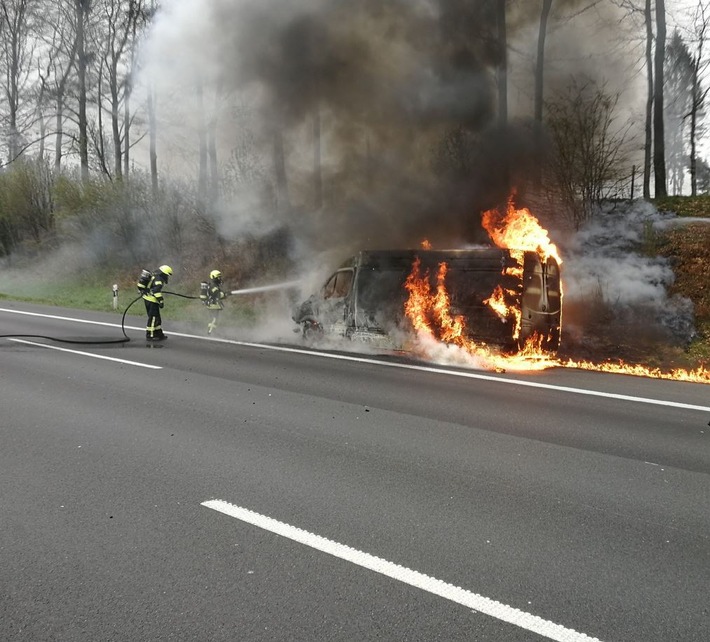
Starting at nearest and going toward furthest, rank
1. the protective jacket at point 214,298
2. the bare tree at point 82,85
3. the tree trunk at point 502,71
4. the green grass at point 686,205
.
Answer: the tree trunk at point 502,71 → the protective jacket at point 214,298 → the green grass at point 686,205 → the bare tree at point 82,85

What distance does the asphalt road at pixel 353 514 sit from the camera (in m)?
2.77

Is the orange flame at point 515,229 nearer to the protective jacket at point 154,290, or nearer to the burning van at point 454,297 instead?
the burning van at point 454,297

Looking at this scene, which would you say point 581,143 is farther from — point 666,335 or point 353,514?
point 353,514

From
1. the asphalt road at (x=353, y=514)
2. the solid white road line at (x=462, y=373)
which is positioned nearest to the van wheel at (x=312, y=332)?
the solid white road line at (x=462, y=373)

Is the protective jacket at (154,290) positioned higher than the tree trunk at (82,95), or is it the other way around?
the tree trunk at (82,95)

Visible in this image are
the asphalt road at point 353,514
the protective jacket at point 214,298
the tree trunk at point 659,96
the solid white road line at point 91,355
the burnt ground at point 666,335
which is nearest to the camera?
the asphalt road at point 353,514

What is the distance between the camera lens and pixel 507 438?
5.55 m

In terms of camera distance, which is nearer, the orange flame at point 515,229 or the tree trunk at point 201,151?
the orange flame at point 515,229

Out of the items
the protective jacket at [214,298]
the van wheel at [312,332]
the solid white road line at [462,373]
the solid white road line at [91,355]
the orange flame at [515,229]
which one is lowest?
the solid white road line at [462,373]

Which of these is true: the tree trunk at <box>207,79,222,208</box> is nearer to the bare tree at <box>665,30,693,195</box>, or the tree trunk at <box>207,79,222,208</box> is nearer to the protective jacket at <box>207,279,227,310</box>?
the protective jacket at <box>207,279,227,310</box>

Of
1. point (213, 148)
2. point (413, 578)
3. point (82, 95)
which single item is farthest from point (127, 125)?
point (413, 578)

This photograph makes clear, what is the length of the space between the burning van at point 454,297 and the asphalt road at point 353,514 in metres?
1.99

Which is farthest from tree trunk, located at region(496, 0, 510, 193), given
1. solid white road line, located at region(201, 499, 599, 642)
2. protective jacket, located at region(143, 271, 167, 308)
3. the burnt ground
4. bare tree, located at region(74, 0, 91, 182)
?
bare tree, located at region(74, 0, 91, 182)

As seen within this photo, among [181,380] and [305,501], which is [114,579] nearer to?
[305,501]
